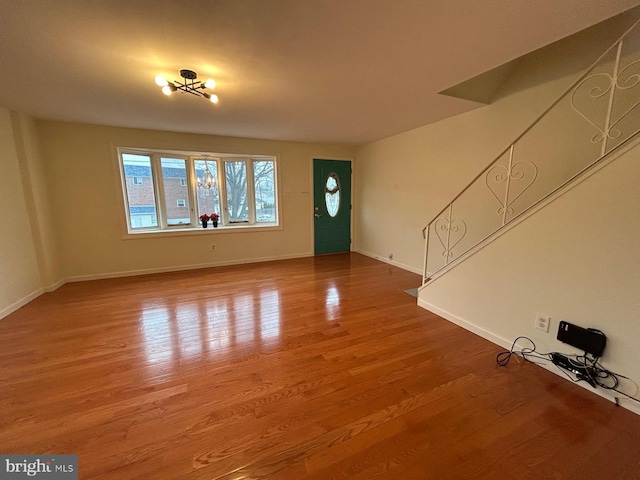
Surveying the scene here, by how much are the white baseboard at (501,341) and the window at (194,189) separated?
3567 mm

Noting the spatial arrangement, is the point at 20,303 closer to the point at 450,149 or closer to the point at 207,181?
Answer: the point at 207,181

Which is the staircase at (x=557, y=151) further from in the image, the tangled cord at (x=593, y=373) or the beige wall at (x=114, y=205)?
the beige wall at (x=114, y=205)

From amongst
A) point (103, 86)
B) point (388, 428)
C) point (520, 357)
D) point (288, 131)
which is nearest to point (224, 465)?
point (388, 428)

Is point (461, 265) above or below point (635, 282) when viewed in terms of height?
below

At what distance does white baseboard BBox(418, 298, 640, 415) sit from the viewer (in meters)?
1.61

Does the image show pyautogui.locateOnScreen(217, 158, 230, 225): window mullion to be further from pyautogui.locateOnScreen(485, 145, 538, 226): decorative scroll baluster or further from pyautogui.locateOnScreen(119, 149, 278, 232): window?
pyautogui.locateOnScreen(485, 145, 538, 226): decorative scroll baluster

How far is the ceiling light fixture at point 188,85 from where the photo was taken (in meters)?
2.25

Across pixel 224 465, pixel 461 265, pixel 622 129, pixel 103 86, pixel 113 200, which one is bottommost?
pixel 224 465

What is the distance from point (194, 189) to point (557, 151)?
5.31m

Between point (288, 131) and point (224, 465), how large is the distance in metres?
4.27

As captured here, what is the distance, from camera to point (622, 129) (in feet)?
7.38

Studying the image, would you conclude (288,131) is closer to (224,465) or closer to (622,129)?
(622,129)

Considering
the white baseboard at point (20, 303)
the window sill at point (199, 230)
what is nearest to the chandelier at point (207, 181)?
the window sill at point (199, 230)

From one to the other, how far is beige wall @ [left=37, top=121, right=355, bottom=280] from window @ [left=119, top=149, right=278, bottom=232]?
0.69 feet
